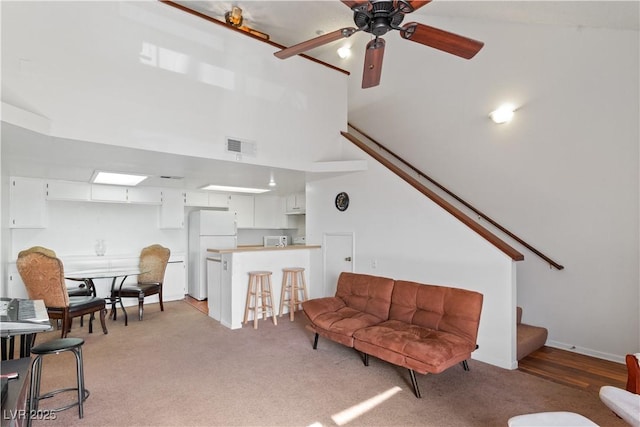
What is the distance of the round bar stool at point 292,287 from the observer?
494 cm

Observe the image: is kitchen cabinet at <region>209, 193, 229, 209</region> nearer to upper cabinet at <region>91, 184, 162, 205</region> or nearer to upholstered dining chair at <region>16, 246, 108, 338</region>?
upper cabinet at <region>91, 184, 162, 205</region>

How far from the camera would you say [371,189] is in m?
4.54

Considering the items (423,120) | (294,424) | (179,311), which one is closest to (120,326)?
(179,311)

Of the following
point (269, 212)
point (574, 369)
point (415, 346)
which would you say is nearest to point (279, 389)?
point (415, 346)

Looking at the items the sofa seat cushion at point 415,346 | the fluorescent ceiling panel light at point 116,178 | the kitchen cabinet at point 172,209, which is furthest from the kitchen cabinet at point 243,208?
the sofa seat cushion at point 415,346

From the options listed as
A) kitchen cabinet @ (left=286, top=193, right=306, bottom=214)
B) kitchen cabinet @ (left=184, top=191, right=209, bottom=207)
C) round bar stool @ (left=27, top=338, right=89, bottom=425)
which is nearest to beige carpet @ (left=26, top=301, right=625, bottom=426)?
round bar stool @ (left=27, top=338, right=89, bottom=425)

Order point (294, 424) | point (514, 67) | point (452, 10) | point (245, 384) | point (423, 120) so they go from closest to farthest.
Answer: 1. point (294, 424)
2. point (245, 384)
3. point (514, 67)
4. point (452, 10)
5. point (423, 120)

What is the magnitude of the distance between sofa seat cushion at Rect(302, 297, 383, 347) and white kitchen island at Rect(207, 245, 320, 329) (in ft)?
4.11

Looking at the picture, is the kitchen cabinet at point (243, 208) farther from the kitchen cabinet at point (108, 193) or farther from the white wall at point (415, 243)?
the white wall at point (415, 243)

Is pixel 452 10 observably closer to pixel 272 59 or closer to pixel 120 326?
pixel 272 59

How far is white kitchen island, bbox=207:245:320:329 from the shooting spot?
4.59 meters

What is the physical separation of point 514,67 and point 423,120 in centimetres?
134

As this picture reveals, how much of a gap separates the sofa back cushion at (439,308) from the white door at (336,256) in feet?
4.44

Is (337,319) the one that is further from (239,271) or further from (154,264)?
(154,264)
